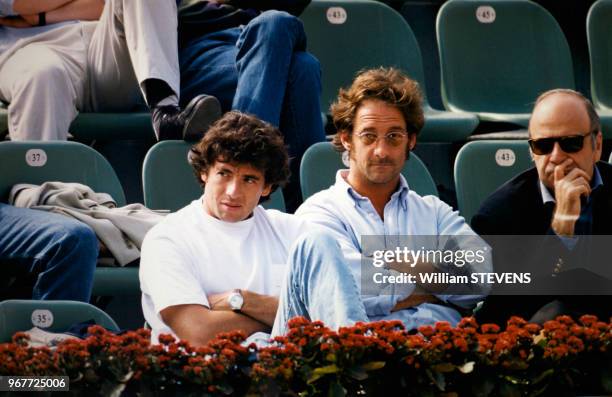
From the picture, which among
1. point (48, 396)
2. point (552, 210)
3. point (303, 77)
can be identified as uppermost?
point (303, 77)

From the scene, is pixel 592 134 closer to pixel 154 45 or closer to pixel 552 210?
pixel 552 210

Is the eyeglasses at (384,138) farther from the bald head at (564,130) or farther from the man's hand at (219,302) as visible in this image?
the man's hand at (219,302)

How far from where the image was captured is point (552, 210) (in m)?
3.58

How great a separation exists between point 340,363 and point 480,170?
6.08 feet

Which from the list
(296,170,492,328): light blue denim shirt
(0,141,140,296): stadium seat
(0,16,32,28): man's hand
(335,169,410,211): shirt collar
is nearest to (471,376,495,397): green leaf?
(296,170,492,328): light blue denim shirt

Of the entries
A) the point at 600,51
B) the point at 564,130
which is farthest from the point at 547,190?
the point at 600,51

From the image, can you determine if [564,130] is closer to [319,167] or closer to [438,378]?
[319,167]

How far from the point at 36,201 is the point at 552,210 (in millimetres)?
1477

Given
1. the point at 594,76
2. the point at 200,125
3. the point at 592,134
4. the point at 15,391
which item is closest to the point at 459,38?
the point at 594,76

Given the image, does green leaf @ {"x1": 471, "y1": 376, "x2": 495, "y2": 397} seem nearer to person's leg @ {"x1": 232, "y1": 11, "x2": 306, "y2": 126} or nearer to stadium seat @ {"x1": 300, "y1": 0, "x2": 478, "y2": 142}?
person's leg @ {"x1": 232, "y1": 11, "x2": 306, "y2": 126}

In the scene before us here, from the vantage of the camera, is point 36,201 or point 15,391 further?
point 36,201

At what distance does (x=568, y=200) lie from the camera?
3.51m

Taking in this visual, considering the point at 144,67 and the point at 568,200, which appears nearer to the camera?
the point at 568,200

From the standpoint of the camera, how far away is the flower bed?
268cm
